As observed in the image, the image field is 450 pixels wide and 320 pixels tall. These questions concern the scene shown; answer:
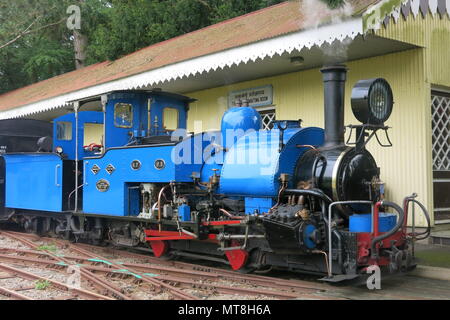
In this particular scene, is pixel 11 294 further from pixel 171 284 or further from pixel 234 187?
pixel 234 187

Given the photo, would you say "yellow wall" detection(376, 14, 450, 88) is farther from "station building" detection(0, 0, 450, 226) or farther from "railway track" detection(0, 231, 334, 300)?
"railway track" detection(0, 231, 334, 300)

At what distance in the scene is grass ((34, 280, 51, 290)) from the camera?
5.98 m

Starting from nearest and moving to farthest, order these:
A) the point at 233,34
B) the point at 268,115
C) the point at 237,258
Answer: the point at 237,258 < the point at 233,34 < the point at 268,115

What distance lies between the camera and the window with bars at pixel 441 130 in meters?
8.73

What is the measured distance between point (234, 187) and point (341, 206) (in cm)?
140

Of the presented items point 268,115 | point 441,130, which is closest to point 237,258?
point 441,130

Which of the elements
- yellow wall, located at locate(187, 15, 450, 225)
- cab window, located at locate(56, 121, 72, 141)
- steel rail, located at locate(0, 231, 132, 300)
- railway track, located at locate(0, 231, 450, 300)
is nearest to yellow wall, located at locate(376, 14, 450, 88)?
yellow wall, located at locate(187, 15, 450, 225)

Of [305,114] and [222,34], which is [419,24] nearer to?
[305,114]

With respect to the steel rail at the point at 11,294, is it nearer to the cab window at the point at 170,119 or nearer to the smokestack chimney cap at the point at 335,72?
the cab window at the point at 170,119

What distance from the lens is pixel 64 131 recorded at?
9266mm

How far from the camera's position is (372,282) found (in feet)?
18.3

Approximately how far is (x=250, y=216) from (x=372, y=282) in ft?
5.15

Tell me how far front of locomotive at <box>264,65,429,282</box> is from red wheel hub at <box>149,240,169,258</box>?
2.41m
